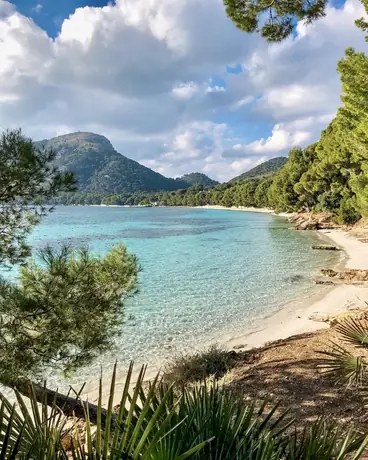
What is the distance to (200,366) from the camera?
322 inches

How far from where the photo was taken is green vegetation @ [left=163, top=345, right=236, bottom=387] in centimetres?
785

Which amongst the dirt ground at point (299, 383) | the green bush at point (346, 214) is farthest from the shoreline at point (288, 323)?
the green bush at point (346, 214)

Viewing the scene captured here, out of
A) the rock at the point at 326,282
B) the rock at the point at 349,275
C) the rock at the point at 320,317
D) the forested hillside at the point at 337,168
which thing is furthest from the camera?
the rock at the point at 349,275

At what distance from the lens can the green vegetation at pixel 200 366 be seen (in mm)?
7848

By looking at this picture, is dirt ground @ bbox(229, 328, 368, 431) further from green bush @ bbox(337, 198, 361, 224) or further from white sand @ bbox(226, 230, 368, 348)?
green bush @ bbox(337, 198, 361, 224)

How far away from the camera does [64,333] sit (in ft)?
16.5

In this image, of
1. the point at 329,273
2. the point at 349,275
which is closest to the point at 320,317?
the point at 349,275

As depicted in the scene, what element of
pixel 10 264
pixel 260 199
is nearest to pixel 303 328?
pixel 10 264

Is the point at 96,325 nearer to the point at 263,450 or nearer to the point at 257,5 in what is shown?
the point at 263,450

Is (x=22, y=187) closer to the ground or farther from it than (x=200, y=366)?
farther from it

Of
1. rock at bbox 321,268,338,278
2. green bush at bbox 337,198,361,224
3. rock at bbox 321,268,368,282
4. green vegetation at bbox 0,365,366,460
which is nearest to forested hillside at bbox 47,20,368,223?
green bush at bbox 337,198,361,224

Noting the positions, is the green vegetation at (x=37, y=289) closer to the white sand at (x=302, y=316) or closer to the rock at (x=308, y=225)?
the white sand at (x=302, y=316)

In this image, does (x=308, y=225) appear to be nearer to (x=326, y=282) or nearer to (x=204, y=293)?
(x=326, y=282)

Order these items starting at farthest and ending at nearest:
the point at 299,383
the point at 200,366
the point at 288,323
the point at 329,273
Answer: the point at 329,273 → the point at 288,323 → the point at 200,366 → the point at 299,383
